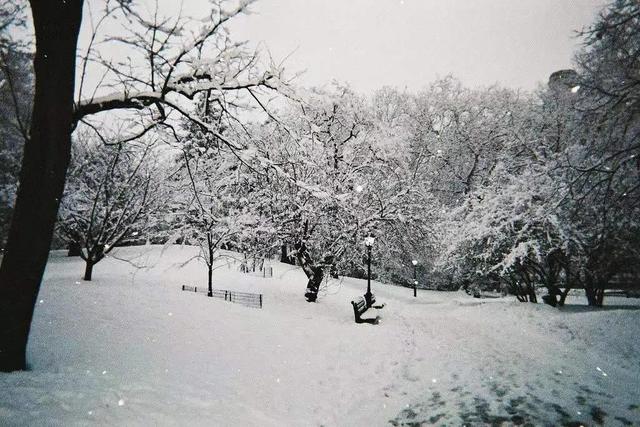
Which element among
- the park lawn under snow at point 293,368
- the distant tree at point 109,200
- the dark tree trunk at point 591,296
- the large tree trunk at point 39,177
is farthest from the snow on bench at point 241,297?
the dark tree trunk at point 591,296

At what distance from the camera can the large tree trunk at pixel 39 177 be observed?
4332mm

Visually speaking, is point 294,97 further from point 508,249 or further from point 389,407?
point 508,249

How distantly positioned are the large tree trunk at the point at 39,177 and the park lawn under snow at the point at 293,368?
966 millimetres

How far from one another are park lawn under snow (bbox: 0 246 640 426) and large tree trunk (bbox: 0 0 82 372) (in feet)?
3.17

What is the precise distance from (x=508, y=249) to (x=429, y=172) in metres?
17.4

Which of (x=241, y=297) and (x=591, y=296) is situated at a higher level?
(x=591, y=296)

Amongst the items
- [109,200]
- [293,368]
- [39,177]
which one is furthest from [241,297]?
[39,177]

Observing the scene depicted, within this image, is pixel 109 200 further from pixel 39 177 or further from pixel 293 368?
pixel 293 368

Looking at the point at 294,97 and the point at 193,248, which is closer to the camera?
the point at 294,97

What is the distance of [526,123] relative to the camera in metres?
30.2

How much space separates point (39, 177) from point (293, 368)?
6284mm

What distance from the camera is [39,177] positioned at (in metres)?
4.39

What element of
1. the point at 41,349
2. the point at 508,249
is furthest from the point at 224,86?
the point at 508,249

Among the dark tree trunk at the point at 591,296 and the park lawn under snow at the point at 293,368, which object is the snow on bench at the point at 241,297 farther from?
the dark tree trunk at the point at 591,296
